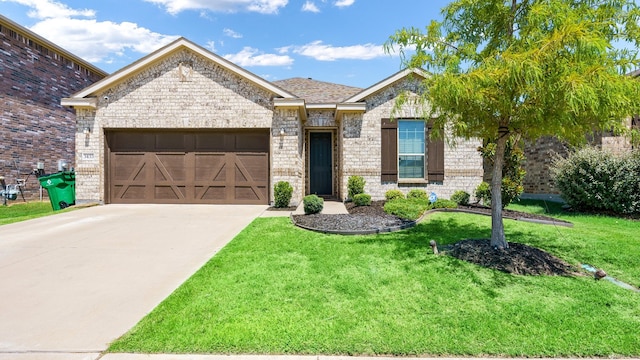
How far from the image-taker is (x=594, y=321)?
10.1ft

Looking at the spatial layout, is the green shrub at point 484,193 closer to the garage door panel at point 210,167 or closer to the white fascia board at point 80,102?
the garage door panel at point 210,167

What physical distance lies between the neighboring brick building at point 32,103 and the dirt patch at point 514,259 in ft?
54.0

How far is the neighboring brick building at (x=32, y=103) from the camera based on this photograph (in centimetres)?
1241

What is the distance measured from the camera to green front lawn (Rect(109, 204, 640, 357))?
8.77 ft

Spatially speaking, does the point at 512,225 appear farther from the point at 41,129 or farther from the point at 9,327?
the point at 41,129

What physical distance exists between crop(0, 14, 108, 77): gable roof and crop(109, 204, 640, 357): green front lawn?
14.4 m

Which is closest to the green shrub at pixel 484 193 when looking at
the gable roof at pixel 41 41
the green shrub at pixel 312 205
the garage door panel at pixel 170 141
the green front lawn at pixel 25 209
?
the green shrub at pixel 312 205

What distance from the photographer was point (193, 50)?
35.5 feet

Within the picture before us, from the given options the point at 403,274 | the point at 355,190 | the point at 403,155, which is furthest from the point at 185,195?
the point at 403,274

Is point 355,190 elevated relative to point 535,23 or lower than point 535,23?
lower

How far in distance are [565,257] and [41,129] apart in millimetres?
18756

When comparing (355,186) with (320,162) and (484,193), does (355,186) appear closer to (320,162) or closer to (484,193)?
(320,162)

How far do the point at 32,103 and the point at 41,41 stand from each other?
271cm

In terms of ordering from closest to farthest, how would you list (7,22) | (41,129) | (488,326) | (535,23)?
(488,326), (535,23), (7,22), (41,129)
